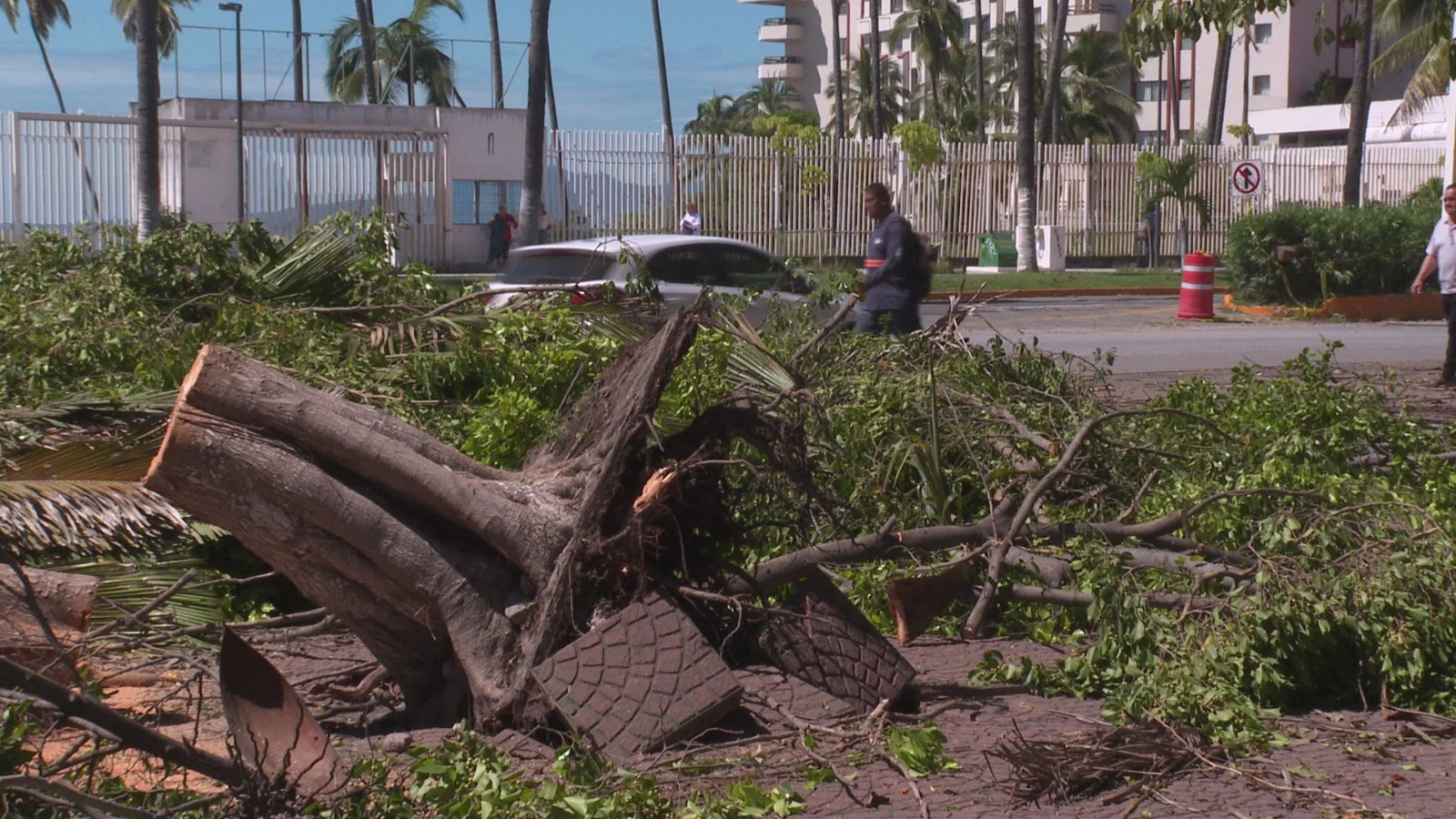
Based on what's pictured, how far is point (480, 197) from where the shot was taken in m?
30.5

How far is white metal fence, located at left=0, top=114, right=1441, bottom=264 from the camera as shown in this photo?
25.2 m

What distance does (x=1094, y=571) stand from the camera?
16.9 feet

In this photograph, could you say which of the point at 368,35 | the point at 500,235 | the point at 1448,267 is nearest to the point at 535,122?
the point at 500,235

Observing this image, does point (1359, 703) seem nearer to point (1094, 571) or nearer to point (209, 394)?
point (1094, 571)

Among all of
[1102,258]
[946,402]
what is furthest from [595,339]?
[1102,258]

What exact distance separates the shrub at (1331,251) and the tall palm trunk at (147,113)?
56.8 feet

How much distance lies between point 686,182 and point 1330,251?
1311 centimetres

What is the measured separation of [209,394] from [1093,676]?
3.02 metres

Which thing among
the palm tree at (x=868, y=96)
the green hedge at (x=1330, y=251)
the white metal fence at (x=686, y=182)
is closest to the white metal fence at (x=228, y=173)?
the white metal fence at (x=686, y=182)

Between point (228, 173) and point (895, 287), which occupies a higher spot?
point (228, 173)

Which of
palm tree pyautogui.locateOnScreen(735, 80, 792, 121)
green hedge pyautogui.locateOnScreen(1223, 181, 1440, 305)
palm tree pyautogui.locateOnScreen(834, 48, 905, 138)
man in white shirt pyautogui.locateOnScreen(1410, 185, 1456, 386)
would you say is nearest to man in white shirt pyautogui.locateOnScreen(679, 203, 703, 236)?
green hedge pyautogui.locateOnScreen(1223, 181, 1440, 305)

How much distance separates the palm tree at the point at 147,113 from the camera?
2350cm

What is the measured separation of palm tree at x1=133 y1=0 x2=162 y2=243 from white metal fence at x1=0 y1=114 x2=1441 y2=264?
5.14 feet

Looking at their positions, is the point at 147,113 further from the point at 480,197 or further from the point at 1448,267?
the point at 1448,267
